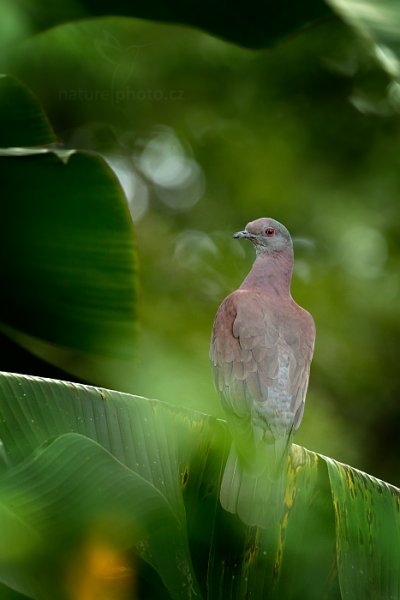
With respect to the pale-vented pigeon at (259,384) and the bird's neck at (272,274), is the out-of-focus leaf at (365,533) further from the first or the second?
the bird's neck at (272,274)

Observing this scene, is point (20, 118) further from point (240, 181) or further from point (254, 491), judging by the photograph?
point (240, 181)

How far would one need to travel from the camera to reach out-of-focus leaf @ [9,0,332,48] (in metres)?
3.29

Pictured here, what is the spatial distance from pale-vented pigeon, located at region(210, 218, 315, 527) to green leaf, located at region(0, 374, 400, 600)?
0.16 feet

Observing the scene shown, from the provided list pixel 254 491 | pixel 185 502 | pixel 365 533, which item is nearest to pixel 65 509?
pixel 185 502

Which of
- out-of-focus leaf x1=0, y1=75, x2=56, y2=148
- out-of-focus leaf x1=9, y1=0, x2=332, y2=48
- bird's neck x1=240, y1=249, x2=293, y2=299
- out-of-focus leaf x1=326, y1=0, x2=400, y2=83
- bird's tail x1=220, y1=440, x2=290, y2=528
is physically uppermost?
out-of-focus leaf x1=326, y1=0, x2=400, y2=83

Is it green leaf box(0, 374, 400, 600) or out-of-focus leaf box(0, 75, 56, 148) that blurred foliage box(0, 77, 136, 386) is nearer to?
out-of-focus leaf box(0, 75, 56, 148)

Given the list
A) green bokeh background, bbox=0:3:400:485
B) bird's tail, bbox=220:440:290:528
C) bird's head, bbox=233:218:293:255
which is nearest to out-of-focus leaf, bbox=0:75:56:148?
bird's head, bbox=233:218:293:255

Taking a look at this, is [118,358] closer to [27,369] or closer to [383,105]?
[27,369]

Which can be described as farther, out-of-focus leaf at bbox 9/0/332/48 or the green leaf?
out-of-focus leaf at bbox 9/0/332/48

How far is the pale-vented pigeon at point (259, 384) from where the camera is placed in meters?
2.50

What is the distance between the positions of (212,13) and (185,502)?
1667 mm

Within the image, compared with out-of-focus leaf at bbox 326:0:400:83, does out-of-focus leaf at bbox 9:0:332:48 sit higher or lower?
lower

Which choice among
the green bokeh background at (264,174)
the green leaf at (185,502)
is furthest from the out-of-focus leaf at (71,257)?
the green bokeh background at (264,174)

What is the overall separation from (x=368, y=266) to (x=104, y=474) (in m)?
5.20
